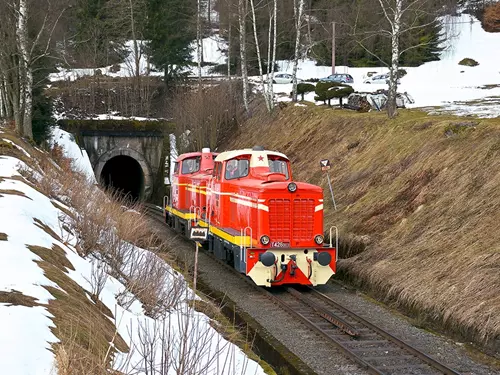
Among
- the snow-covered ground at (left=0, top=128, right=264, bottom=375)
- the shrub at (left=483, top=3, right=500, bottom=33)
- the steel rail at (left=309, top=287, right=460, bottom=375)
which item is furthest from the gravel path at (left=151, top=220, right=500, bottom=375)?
the shrub at (left=483, top=3, right=500, bottom=33)

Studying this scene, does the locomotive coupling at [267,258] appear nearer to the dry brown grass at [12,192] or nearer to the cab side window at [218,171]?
the cab side window at [218,171]

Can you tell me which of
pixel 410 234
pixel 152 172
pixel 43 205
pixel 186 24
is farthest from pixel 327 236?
pixel 186 24

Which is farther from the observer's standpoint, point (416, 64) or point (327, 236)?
point (416, 64)

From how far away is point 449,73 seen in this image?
186ft

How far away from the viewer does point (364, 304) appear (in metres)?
15.1

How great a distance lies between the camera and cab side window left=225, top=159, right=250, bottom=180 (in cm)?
1753

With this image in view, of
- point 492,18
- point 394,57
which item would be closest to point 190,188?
point 394,57

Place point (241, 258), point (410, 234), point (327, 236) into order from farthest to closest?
1. point (327, 236)
2. point (410, 234)
3. point (241, 258)

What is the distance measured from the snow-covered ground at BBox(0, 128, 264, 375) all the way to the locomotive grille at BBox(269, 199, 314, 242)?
4.91 m

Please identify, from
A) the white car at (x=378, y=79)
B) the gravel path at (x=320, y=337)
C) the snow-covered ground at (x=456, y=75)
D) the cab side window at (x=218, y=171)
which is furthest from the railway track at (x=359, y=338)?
the white car at (x=378, y=79)

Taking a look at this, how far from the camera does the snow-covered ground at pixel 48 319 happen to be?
5.68 m

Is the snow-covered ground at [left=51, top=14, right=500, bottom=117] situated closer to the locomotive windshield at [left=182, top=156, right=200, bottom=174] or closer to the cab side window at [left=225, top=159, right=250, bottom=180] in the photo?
the locomotive windshield at [left=182, top=156, right=200, bottom=174]

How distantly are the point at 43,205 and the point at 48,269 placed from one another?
5737 millimetres

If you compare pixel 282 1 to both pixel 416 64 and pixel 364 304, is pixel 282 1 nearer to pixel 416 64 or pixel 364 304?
pixel 416 64
